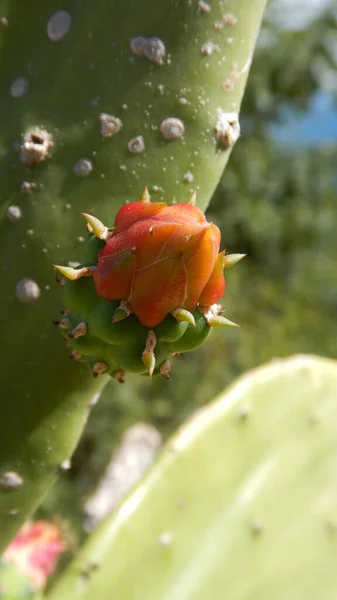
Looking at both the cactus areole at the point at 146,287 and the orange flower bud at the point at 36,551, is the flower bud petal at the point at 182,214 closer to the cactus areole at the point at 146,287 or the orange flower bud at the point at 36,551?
the cactus areole at the point at 146,287

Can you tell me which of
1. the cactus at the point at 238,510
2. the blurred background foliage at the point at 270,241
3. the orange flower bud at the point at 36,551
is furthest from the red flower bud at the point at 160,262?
the blurred background foliage at the point at 270,241

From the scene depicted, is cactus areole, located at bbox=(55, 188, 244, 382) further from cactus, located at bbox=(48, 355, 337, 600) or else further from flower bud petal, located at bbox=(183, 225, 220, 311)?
cactus, located at bbox=(48, 355, 337, 600)

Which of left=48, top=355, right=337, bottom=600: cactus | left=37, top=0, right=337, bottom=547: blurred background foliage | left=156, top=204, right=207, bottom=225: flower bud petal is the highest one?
left=156, top=204, right=207, bottom=225: flower bud petal

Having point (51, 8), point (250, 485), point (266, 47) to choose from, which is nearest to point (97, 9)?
point (51, 8)

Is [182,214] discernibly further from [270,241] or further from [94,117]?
[270,241]

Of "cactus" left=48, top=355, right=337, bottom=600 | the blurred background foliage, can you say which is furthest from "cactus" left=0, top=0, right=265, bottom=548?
the blurred background foliage

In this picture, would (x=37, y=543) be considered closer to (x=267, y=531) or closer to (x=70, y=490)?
(x=267, y=531)
